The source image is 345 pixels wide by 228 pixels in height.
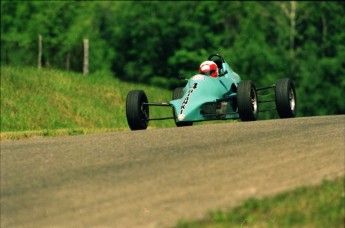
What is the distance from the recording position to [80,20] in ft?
258

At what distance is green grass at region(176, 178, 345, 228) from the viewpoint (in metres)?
8.99

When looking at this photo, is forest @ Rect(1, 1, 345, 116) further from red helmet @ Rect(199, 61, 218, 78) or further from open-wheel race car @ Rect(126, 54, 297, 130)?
open-wheel race car @ Rect(126, 54, 297, 130)

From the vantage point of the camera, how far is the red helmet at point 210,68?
20.8 metres

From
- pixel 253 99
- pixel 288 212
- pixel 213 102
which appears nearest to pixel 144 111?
pixel 213 102

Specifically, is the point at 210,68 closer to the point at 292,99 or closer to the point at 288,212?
the point at 292,99

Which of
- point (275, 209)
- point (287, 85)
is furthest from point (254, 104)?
point (275, 209)

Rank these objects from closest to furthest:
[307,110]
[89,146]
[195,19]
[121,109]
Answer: [89,146] < [121,109] < [307,110] < [195,19]

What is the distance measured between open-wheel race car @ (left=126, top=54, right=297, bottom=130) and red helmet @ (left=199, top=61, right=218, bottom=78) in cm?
13

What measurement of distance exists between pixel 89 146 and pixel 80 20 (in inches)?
2583

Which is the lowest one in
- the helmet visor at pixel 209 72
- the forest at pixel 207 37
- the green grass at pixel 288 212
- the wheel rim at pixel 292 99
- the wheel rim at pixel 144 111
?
the green grass at pixel 288 212

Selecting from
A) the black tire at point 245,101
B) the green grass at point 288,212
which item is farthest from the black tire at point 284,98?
the green grass at point 288,212

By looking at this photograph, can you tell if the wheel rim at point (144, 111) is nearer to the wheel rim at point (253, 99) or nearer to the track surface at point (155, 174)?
the wheel rim at point (253, 99)

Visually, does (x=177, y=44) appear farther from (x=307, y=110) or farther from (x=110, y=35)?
(x=307, y=110)

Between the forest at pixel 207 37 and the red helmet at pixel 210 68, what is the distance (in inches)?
1940
